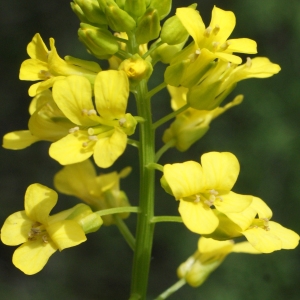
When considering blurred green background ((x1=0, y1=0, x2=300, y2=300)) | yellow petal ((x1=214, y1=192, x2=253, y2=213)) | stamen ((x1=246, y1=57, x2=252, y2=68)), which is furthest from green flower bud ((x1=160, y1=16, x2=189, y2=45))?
blurred green background ((x1=0, y1=0, x2=300, y2=300))

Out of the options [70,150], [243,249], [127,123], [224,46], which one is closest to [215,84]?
[224,46]

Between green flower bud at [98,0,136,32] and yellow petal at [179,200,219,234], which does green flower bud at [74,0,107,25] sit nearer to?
green flower bud at [98,0,136,32]

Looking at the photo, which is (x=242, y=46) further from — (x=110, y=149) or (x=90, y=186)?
(x=90, y=186)

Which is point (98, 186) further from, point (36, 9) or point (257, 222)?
point (36, 9)

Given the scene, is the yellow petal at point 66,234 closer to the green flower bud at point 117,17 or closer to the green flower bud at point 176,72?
the green flower bud at point 176,72

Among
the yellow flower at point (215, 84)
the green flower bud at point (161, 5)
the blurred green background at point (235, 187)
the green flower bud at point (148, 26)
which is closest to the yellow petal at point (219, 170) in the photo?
the yellow flower at point (215, 84)

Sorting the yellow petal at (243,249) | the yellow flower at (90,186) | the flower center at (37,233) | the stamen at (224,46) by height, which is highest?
the stamen at (224,46)
